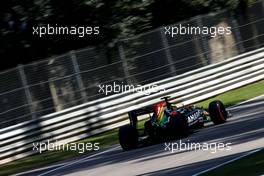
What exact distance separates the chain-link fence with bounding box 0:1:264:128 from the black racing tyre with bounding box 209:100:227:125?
6.25 metres

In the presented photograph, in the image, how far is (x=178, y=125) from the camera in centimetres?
1532

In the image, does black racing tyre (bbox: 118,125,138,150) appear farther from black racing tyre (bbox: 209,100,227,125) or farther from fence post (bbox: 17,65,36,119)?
fence post (bbox: 17,65,36,119)

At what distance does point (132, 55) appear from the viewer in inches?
909

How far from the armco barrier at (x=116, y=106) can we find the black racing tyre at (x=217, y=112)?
205 inches

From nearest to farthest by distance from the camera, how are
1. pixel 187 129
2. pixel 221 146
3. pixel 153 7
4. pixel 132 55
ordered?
pixel 221 146 < pixel 187 129 < pixel 132 55 < pixel 153 7

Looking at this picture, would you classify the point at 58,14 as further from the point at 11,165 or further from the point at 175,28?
the point at 11,165

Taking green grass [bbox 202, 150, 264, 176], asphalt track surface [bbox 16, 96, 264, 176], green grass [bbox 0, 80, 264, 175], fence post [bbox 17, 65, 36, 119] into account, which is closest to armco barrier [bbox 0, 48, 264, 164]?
green grass [bbox 0, 80, 264, 175]

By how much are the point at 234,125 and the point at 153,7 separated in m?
14.2

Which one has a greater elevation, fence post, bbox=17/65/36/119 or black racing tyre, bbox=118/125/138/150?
fence post, bbox=17/65/36/119

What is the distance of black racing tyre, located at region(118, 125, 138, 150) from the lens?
15.8 metres

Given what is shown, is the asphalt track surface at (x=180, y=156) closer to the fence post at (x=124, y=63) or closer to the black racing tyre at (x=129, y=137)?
the black racing tyre at (x=129, y=137)

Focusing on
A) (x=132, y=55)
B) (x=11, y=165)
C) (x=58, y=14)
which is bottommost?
(x=11, y=165)

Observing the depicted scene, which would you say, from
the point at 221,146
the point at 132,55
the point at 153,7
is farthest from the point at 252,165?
the point at 153,7

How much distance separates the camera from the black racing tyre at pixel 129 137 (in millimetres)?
15836
